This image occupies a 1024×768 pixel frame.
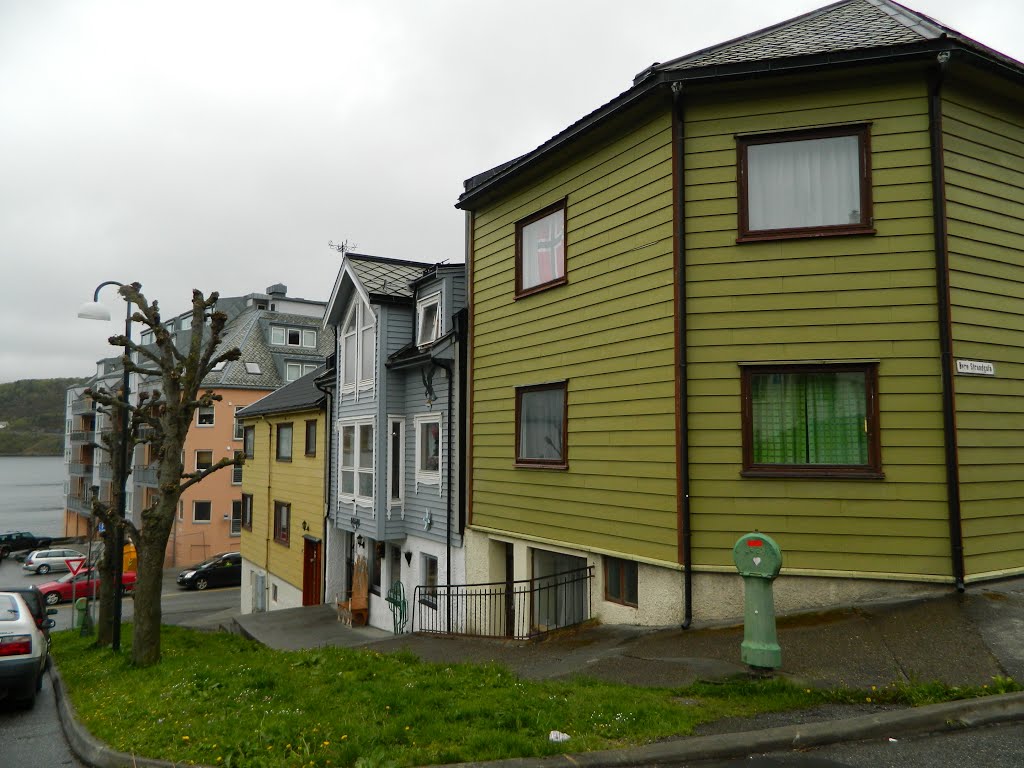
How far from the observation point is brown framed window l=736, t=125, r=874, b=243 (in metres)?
9.33

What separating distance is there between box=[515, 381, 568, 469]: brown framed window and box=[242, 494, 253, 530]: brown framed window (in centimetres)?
2035

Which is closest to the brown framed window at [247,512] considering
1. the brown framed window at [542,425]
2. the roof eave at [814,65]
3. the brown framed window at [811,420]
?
the brown framed window at [542,425]

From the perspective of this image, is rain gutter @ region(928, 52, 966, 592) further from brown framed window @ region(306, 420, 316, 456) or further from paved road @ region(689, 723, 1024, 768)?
brown framed window @ region(306, 420, 316, 456)

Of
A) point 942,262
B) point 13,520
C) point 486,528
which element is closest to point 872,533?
point 942,262

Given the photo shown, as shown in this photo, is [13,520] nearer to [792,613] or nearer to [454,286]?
[454,286]

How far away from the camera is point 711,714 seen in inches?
237

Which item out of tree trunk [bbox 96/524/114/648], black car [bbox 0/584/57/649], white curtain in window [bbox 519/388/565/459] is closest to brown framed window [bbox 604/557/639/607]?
white curtain in window [bbox 519/388/565/459]

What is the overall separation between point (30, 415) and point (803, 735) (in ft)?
722

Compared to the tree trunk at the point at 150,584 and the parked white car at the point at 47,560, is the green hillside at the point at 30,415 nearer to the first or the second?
the parked white car at the point at 47,560

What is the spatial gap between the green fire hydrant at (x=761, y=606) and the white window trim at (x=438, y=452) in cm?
987

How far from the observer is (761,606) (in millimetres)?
6840

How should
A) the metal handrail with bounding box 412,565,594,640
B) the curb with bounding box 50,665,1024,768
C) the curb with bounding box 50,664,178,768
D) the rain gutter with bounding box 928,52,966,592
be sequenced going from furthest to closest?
the metal handrail with bounding box 412,565,594,640 < the rain gutter with bounding box 928,52,966,592 < the curb with bounding box 50,664,178,768 < the curb with bounding box 50,665,1024,768

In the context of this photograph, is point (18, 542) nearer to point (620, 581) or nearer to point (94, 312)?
point (94, 312)

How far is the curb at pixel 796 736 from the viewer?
533 centimetres
